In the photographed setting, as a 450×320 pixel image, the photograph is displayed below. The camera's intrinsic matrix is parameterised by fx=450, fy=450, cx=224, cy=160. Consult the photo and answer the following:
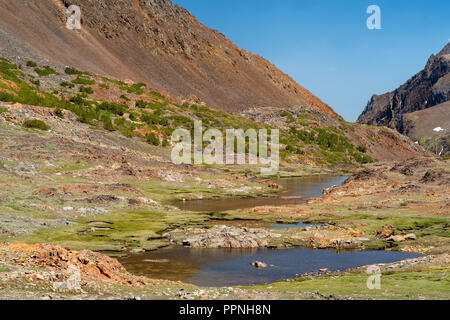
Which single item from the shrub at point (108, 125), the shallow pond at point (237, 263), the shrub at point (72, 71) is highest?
the shrub at point (72, 71)

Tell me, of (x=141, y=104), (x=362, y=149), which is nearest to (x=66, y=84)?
(x=141, y=104)

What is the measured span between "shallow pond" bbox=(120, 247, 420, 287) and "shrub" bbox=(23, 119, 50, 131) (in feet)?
125

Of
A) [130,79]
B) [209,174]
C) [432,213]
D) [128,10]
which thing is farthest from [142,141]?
[128,10]

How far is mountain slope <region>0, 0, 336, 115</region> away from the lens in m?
97.1

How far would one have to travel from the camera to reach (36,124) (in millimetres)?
54719

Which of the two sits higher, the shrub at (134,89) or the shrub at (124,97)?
the shrub at (134,89)

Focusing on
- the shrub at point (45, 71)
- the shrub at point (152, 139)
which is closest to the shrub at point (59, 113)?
the shrub at point (152, 139)

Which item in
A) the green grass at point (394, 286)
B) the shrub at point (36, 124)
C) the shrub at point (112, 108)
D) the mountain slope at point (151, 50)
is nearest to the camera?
the green grass at point (394, 286)

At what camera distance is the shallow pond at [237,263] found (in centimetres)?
1869

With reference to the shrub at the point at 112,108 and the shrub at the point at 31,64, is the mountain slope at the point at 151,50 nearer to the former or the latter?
the shrub at the point at 31,64

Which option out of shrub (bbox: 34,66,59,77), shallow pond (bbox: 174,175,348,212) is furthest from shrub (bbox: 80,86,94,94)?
shallow pond (bbox: 174,175,348,212)

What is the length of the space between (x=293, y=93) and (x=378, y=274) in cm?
15005

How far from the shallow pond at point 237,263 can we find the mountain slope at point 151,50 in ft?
236

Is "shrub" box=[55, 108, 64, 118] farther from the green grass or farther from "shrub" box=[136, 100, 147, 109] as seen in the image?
the green grass
